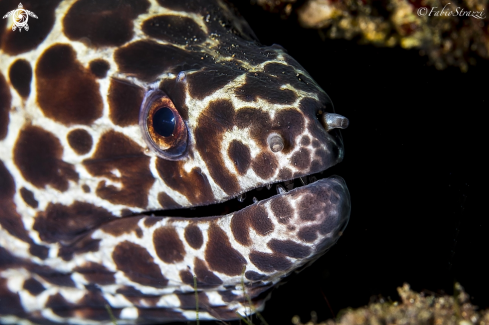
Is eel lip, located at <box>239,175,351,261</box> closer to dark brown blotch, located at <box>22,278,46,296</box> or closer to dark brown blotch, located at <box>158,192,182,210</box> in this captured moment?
dark brown blotch, located at <box>158,192,182,210</box>

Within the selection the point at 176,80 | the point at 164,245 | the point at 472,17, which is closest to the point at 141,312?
the point at 164,245

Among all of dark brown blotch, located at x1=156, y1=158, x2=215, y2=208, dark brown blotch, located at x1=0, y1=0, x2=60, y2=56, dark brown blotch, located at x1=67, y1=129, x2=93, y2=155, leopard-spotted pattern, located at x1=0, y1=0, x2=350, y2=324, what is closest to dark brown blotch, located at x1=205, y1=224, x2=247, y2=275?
leopard-spotted pattern, located at x1=0, y1=0, x2=350, y2=324

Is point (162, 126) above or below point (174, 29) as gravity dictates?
below

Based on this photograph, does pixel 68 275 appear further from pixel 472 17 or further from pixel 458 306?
pixel 472 17

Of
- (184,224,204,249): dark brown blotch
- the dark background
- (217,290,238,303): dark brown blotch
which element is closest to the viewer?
(184,224,204,249): dark brown blotch

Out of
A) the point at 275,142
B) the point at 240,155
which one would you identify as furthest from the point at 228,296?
Answer: the point at 275,142

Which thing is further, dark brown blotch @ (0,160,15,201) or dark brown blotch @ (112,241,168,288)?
dark brown blotch @ (0,160,15,201)

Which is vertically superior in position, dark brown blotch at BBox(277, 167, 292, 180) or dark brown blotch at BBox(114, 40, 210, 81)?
dark brown blotch at BBox(114, 40, 210, 81)

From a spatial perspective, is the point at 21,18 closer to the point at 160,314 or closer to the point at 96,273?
the point at 96,273
